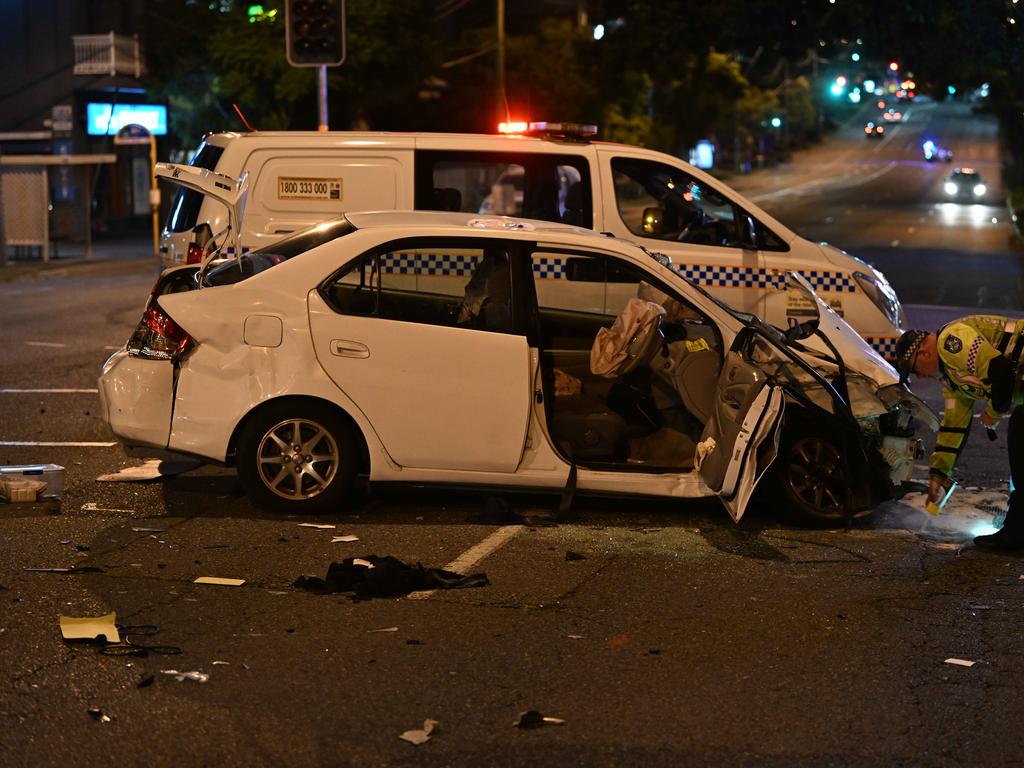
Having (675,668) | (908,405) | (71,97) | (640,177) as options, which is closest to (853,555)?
(908,405)

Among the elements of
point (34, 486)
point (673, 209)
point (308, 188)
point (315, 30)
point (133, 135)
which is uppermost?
point (315, 30)

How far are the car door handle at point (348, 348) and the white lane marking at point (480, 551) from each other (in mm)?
1161

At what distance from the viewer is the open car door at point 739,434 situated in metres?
7.34

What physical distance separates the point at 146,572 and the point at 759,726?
3111 millimetres

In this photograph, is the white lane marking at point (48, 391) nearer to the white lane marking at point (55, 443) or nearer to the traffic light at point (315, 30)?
the white lane marking at point (55, 443)

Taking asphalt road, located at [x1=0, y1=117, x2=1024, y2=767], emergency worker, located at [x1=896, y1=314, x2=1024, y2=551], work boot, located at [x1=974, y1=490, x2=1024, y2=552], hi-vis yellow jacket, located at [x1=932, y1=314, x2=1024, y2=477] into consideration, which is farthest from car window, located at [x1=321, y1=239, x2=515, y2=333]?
work boot, located at [x1=974, y1=490, x2=1024, y2=552]

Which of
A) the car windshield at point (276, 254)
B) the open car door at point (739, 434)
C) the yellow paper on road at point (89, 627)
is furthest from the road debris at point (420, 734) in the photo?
the car windshield at point (276, 254)

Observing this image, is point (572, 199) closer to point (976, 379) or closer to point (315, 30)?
point (976, 379)

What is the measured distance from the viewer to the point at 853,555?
745 centimetres

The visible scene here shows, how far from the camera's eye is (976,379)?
7242 millimetres

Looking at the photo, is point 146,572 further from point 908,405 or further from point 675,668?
point 908,405

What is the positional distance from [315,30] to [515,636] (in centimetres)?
1271

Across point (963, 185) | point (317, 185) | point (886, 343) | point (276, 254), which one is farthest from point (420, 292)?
point (963, 185)

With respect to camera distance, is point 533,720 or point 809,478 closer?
point 533,720
